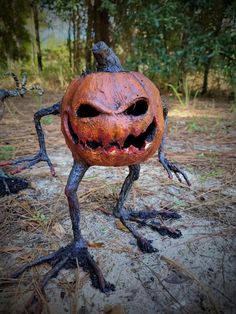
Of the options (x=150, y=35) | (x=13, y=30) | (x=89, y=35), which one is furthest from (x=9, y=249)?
(x=13, y=30)

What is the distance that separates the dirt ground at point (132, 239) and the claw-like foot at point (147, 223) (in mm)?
41

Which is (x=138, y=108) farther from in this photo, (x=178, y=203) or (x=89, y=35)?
(x=89, y=35)

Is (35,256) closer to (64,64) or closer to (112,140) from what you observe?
(112,140)

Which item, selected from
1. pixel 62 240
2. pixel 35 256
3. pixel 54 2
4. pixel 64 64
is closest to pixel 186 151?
pixel 62 240

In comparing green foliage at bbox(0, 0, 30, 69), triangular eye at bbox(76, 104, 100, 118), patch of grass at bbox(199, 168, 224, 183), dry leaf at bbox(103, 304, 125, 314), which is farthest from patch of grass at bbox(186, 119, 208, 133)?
green foliage at bbox(0, 0, 30, 69)

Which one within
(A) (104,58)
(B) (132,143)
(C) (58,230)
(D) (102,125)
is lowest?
(C) (58,230)

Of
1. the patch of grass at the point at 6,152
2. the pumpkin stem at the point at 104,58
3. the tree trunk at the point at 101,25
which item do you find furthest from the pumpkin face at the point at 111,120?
the tree trunk at the point at 101,25

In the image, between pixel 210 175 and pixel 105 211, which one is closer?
pixel 105 211

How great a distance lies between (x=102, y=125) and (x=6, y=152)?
213cm

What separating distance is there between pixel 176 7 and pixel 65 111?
460 cm

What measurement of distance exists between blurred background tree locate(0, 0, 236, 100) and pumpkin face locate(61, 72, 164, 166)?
4.02 meters

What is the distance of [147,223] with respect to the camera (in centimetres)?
214

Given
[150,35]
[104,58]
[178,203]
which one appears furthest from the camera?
[150,35]

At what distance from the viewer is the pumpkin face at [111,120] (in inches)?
58.2
